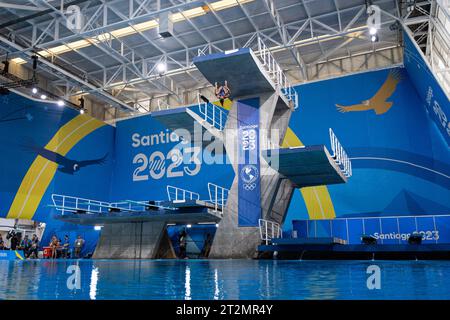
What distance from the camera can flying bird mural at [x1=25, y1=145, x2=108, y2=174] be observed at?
29.0 meters

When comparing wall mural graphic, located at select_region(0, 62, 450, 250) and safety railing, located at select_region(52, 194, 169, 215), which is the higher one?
wall mural graphic, located at select_region(0, 62, 450, 250)

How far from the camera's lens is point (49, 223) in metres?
29.5

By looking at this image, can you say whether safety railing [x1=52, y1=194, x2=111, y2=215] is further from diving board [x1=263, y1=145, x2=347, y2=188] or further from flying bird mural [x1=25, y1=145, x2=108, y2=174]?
diving board [x1=263, y1=145, x2=347, y2=188]

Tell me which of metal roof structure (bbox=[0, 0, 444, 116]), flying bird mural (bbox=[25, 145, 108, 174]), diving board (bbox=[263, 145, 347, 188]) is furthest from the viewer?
flying bird mural (bbox=[25, 145, 108, 174])

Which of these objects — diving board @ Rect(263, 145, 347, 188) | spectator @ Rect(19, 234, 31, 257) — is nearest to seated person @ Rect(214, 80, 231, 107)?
diving board @ Rect(263, 145, 347, 188)

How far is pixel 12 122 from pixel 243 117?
56.4 ft

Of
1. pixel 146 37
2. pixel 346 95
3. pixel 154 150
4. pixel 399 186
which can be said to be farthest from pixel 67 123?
pixel 399 186

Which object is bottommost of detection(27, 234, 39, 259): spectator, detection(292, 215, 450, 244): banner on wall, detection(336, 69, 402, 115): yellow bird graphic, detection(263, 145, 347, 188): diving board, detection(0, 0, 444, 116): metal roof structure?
detection(27, 234, 39, 259): spectator

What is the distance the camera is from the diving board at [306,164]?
16.3 meters

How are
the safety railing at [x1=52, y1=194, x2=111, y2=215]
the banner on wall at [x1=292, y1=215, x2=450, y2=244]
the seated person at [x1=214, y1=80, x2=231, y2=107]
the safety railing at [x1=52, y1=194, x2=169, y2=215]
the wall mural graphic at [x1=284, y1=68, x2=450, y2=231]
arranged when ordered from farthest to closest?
the wall mural graphic at [x1=284, y1=68, x2=450, y2=231], the safety railing at [x1=52, y1=194, x2=111, y2=215], the banner on wall at [x1=292, y1=215, x2=450, y2=244], the safety railing at [x1=52, y1=194, x2=169, y2=215], the seated person at [x1=214, y1=80, x2=231, y2=107]

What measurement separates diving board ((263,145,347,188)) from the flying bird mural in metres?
18.5

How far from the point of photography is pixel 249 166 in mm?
18891

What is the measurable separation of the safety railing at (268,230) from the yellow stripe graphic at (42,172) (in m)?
17.9
